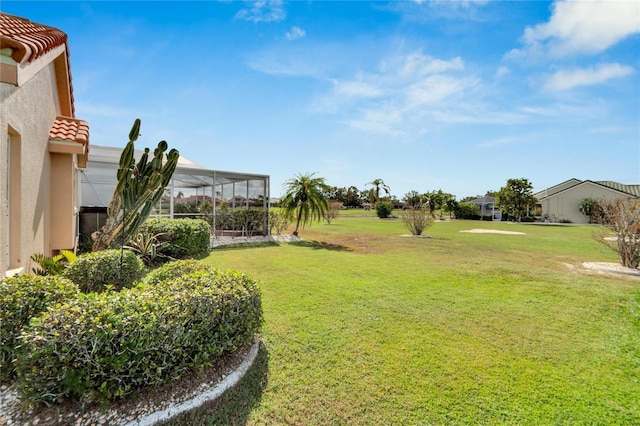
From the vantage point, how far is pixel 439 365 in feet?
12.0

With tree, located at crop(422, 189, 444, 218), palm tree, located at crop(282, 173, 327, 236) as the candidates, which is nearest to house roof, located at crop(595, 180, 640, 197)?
tree, located at crop(422, 189, 444, 218)

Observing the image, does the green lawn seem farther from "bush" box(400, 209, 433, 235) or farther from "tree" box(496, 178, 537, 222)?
"tree" box(496, 178, 537, 222)

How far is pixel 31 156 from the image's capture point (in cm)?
505

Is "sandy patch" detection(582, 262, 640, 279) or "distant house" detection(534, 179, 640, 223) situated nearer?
"sandy patch" detection(582, 262, 640, 279)

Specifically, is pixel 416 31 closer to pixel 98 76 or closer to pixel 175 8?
pixel 175 8

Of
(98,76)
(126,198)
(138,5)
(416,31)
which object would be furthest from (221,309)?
(416,31)

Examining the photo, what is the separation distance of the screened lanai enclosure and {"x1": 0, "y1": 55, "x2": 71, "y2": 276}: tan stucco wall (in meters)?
5.39

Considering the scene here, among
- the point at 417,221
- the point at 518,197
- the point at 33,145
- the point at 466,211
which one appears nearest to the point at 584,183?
the point at 518,197

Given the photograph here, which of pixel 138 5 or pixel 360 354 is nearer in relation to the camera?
pixel 360 354

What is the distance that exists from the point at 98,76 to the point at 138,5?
2.62 meters

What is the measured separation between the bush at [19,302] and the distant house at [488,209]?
167ft

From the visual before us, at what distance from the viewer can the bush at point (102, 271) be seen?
5.14 m

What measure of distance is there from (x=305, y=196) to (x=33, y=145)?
12400mm

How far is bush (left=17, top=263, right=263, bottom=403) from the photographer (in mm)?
2365
